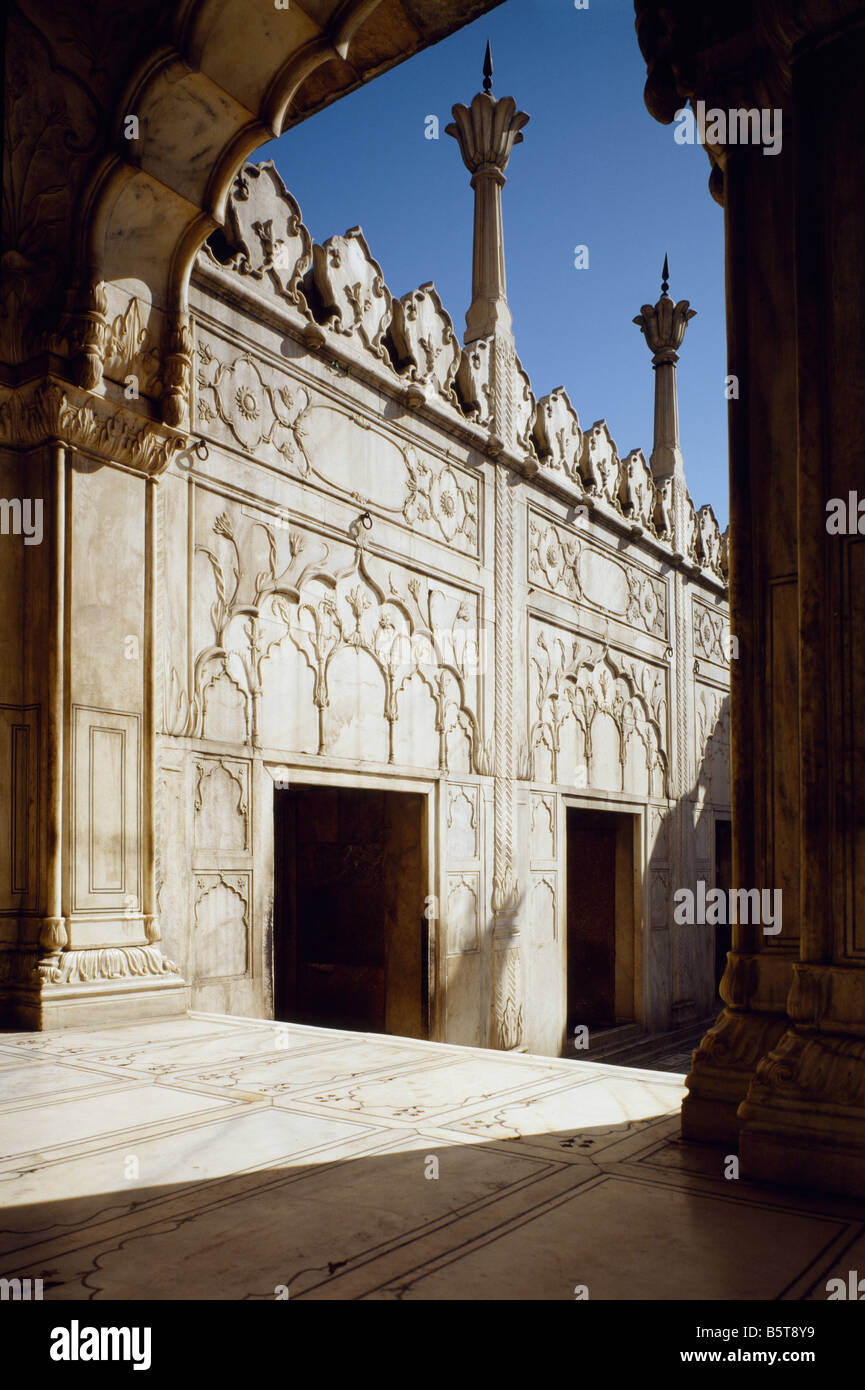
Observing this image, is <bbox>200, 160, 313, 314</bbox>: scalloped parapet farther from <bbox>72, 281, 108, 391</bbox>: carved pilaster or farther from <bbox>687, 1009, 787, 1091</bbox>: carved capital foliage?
<bbox>687, 1009, 787, 1091</bbox>: carved capital foliage

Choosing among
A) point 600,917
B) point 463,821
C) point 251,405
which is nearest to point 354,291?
point 251,405

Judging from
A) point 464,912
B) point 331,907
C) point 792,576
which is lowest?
point 331,907

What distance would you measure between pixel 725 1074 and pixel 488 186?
8.17 metres

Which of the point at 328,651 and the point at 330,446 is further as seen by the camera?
the point at 330,446

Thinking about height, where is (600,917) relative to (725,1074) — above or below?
below

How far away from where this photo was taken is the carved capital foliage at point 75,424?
4789 mm

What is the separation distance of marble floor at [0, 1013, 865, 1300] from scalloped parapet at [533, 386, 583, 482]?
6.82m

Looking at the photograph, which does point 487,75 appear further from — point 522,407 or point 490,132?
point 522,407

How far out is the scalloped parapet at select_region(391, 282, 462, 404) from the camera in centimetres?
773

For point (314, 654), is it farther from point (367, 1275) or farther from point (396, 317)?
point (367, 1275)

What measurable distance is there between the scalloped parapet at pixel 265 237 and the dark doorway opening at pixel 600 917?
19.3 feet

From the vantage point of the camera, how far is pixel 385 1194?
2.24 meters

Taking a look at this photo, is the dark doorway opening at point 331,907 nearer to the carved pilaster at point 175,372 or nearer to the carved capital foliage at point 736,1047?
the carved pilaster at point 175,372

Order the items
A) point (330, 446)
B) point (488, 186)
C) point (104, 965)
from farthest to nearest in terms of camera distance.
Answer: point (488, 186) → point (330, 446) → point (104, 965)
